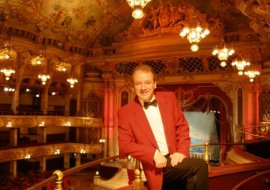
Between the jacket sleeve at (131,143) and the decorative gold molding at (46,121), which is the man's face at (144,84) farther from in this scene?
the decorative gold molding at (46,121)

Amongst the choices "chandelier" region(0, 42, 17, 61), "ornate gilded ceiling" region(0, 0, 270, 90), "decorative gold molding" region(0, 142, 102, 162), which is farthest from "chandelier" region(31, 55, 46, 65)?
"decorative gold molding" region(0, 142, 102, 162)

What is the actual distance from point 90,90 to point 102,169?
5121mm

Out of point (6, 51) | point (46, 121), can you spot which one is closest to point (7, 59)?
point (6, 51)

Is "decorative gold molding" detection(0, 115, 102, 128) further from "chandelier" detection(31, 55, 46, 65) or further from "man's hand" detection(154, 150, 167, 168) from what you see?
"man's hand" detection(154, 150, 167, 168)

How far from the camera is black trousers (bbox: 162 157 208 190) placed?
277 cm

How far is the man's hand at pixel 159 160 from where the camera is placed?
2658 millimetres

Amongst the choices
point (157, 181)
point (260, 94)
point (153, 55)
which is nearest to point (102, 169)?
point (153, 55)

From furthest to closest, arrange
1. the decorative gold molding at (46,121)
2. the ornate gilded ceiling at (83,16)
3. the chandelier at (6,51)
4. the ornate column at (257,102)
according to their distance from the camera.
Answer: the decorative gold molding at (46,121) → the ornate column at (257,102) → the ornate gilded ceiling at (83,16) → the chandelier at (6,51)

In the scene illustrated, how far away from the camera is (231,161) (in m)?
8.82

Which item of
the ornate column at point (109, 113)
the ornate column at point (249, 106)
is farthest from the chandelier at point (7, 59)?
the ornate column at point (249, 106)

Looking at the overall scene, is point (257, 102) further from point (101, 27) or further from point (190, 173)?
point (190, 173)

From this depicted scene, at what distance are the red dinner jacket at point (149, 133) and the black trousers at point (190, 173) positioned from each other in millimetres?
94

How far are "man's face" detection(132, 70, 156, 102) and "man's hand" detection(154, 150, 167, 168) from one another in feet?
1.84

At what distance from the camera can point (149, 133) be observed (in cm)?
288
